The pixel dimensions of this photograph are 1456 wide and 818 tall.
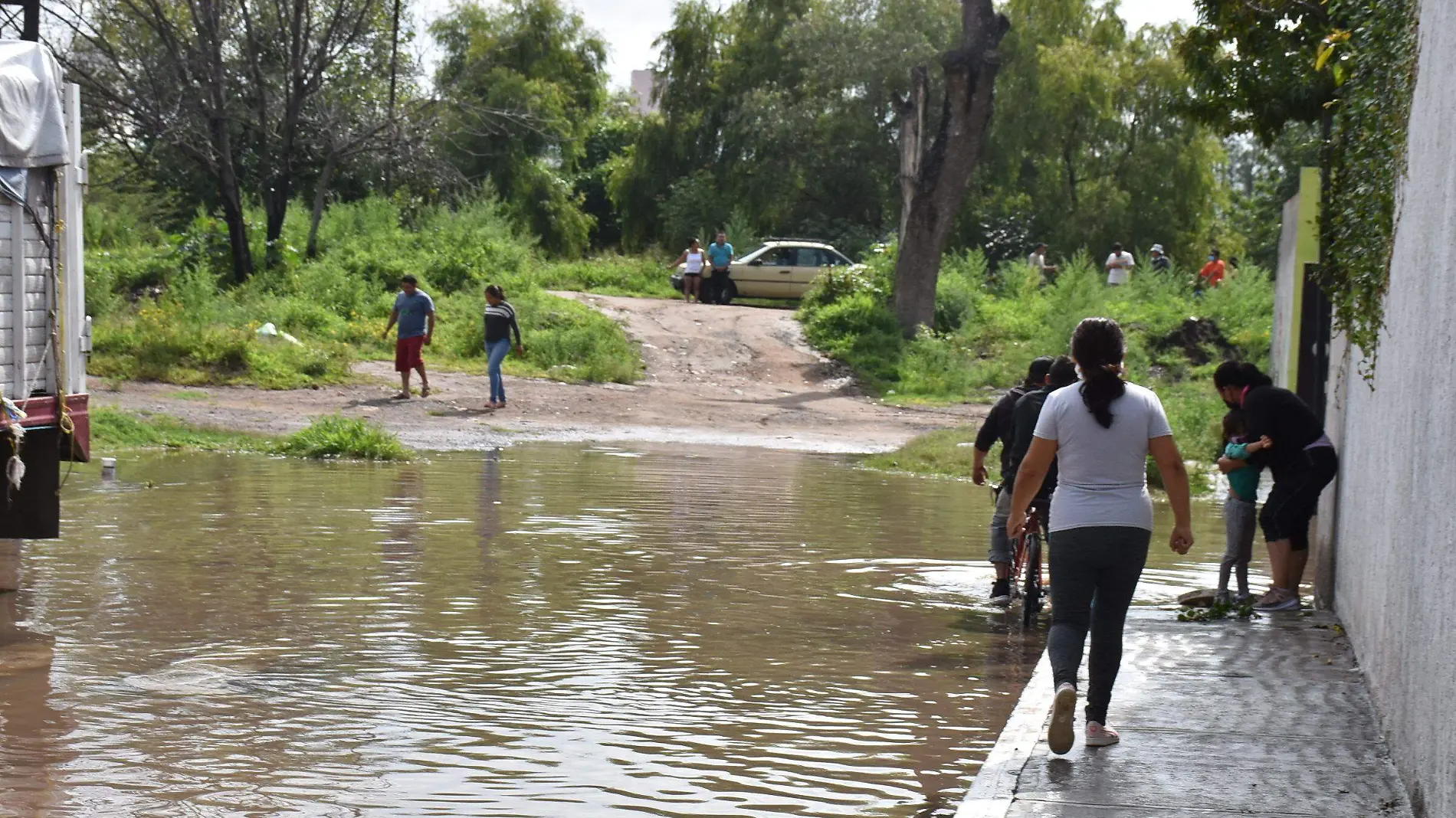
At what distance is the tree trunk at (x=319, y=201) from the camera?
31.8 meters

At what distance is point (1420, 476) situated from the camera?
6.00m

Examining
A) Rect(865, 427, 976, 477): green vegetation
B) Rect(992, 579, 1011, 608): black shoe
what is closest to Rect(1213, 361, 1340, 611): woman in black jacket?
Rect(992, 579, 1011, 608): black shoe

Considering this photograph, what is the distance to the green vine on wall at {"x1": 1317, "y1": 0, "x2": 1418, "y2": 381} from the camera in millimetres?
7848

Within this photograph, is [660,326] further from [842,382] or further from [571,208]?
[571,208]

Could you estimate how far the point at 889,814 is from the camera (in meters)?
6.01

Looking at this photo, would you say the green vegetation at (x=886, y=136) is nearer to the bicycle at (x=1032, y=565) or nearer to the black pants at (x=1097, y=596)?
the bicycle at (x=1032, y=565)

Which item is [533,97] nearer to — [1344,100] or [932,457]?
[932,457]

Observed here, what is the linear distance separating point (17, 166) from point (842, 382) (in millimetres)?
21378

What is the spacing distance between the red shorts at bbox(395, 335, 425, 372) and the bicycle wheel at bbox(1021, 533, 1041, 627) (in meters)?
15.0

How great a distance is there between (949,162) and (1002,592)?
21560mm

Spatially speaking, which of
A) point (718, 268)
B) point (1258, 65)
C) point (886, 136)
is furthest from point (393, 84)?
point (1258, 65)

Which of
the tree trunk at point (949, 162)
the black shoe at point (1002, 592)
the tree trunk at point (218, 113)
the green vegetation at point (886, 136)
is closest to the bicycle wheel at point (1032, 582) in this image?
the black shoe at point (1002, 592)

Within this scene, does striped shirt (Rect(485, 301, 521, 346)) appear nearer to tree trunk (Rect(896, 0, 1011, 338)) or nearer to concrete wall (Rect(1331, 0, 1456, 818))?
tree trunk (Rect(896, 0, 1011, 338))

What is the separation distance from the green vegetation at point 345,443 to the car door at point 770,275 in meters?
→ 19.3
